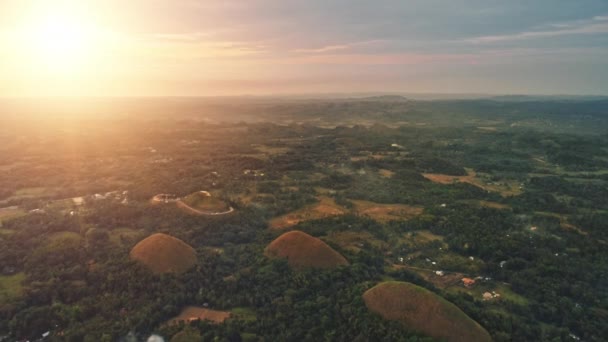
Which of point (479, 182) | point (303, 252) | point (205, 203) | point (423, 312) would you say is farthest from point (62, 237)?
point (479, 182)

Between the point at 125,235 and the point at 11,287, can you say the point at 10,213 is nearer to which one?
the point at 125,235

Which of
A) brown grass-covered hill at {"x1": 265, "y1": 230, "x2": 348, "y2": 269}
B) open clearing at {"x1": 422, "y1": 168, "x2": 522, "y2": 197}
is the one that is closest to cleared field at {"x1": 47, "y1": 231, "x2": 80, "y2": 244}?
brown grass-covered hill at {"x1": 265, "y1": 230, "x2": 348, "y2": 269}

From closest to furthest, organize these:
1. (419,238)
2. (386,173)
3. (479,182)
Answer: (419,238)
(479,182)
(386,173)

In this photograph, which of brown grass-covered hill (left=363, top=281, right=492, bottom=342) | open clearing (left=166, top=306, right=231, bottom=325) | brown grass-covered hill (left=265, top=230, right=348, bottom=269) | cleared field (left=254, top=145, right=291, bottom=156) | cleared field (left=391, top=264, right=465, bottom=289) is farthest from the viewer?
cleared field (left=254, top=145, right=291, bottom=156)

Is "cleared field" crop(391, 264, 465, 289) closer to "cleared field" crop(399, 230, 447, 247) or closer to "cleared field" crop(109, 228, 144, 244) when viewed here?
"cleared field" crop(399, 230, 447, 247)

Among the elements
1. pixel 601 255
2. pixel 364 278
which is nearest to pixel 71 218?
pixel 364 278

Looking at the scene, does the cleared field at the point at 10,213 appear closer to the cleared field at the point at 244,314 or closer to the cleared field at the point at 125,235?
the cleared field at the point at 125,235
